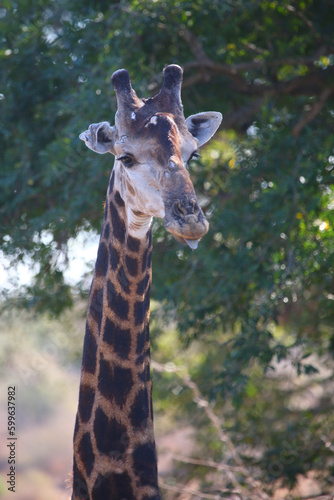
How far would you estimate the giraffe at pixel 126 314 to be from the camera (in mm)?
3172

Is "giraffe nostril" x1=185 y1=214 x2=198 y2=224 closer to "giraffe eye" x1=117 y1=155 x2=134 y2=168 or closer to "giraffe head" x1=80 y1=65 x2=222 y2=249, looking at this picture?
"giraffe head" x1=80 y1=65 x2=222 y2=249

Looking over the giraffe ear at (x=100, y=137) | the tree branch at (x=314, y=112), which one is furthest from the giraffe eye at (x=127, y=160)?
the tree branch at (x=314, y=112)

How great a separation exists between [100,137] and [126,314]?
3.23 ft

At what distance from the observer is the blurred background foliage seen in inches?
222

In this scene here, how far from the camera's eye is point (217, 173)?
284 inches

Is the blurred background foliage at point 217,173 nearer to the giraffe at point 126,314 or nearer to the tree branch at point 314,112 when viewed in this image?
the tree branch at point 314,112

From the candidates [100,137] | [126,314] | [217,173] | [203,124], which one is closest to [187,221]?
[126,314]

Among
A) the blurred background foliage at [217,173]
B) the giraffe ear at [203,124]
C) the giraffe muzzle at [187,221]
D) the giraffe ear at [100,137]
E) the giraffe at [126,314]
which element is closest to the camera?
the giraffe muzzle at [187,221]

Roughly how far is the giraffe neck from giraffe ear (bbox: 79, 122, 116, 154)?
279mm

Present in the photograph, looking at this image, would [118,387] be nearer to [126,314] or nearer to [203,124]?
[126,314]

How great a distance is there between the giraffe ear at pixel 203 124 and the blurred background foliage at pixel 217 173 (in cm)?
187

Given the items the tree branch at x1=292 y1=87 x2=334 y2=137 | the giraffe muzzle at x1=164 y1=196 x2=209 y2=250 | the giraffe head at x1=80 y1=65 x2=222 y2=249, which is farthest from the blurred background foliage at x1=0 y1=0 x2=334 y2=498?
the giraffe muzzle at x1=164 y1=196 x2=209 y2=250

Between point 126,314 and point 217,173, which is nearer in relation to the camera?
point 126,314

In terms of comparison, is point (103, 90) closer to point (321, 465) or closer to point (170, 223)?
point (170, 223)
